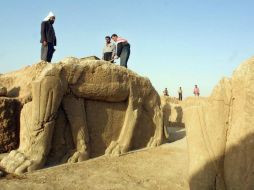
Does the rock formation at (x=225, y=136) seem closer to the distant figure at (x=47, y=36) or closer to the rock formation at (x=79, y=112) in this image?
the rock formation at (x=79, y=112)

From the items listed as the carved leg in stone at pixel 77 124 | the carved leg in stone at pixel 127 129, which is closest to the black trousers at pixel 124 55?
the carved leg in stone at pixel 127 129

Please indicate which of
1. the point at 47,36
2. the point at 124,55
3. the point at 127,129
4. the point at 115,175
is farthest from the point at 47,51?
the point at 115,175

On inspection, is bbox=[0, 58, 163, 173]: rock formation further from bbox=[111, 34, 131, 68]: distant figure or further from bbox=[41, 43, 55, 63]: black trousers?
bbox=[111, 34, 131, 68]: distant figure

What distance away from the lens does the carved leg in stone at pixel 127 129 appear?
738 cm

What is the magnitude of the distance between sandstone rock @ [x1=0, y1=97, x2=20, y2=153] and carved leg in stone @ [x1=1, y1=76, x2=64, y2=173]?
0.25 metres

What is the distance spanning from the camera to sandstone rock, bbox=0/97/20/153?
649cm

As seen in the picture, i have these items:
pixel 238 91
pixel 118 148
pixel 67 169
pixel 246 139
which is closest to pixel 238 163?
pixel 246 139

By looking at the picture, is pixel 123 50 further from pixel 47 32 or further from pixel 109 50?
pixel 47 32

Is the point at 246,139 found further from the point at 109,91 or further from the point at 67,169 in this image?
the point at 109,91

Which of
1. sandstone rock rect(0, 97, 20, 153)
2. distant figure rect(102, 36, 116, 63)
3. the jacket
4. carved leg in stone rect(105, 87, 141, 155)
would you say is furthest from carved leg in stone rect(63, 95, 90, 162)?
distant figure rect(102, 36, 116, 63)

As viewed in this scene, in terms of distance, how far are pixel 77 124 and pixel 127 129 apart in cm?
128

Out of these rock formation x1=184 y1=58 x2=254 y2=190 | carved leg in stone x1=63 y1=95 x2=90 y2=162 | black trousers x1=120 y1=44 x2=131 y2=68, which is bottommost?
carved leg in stone x1=63 y1=95 x2=90 y2=162

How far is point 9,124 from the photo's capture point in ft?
21.5

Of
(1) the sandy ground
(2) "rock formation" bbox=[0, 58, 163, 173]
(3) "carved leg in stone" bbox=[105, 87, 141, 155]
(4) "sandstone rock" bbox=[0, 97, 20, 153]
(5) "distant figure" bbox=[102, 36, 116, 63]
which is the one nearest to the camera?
(1) the sandy ground
